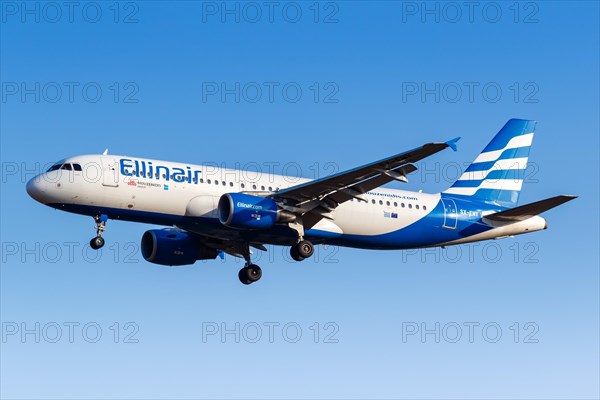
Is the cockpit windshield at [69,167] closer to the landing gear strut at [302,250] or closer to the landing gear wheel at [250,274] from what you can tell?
the landing gear strut at [302,250]

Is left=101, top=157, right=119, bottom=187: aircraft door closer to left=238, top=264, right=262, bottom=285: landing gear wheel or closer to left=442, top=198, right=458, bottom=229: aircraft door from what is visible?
left=238, top=264, right=262, bottom=285: landing gear wheel

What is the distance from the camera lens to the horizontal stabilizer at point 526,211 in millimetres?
47125

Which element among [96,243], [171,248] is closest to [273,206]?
[171,248]

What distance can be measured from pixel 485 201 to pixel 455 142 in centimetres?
1462

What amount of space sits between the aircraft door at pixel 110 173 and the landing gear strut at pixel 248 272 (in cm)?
880

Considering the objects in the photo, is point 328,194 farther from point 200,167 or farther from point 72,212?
point 72,212

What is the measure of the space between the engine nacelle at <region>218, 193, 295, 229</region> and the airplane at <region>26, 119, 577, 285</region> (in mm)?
A: 41

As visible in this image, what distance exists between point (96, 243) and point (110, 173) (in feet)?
9.54

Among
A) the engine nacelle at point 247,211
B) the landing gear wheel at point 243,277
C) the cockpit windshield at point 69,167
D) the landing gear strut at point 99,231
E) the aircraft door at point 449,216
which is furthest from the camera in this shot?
the aircraft door at point 449,216

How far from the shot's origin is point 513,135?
5606 centimetres

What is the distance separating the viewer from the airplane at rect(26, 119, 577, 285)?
43.9m

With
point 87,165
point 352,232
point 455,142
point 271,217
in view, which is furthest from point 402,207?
point 87,165

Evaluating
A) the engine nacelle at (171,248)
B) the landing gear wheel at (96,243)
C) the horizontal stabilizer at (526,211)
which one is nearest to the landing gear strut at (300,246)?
the engine nacelle at (171,248)

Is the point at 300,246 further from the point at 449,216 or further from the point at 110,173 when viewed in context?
the point at 110,173
